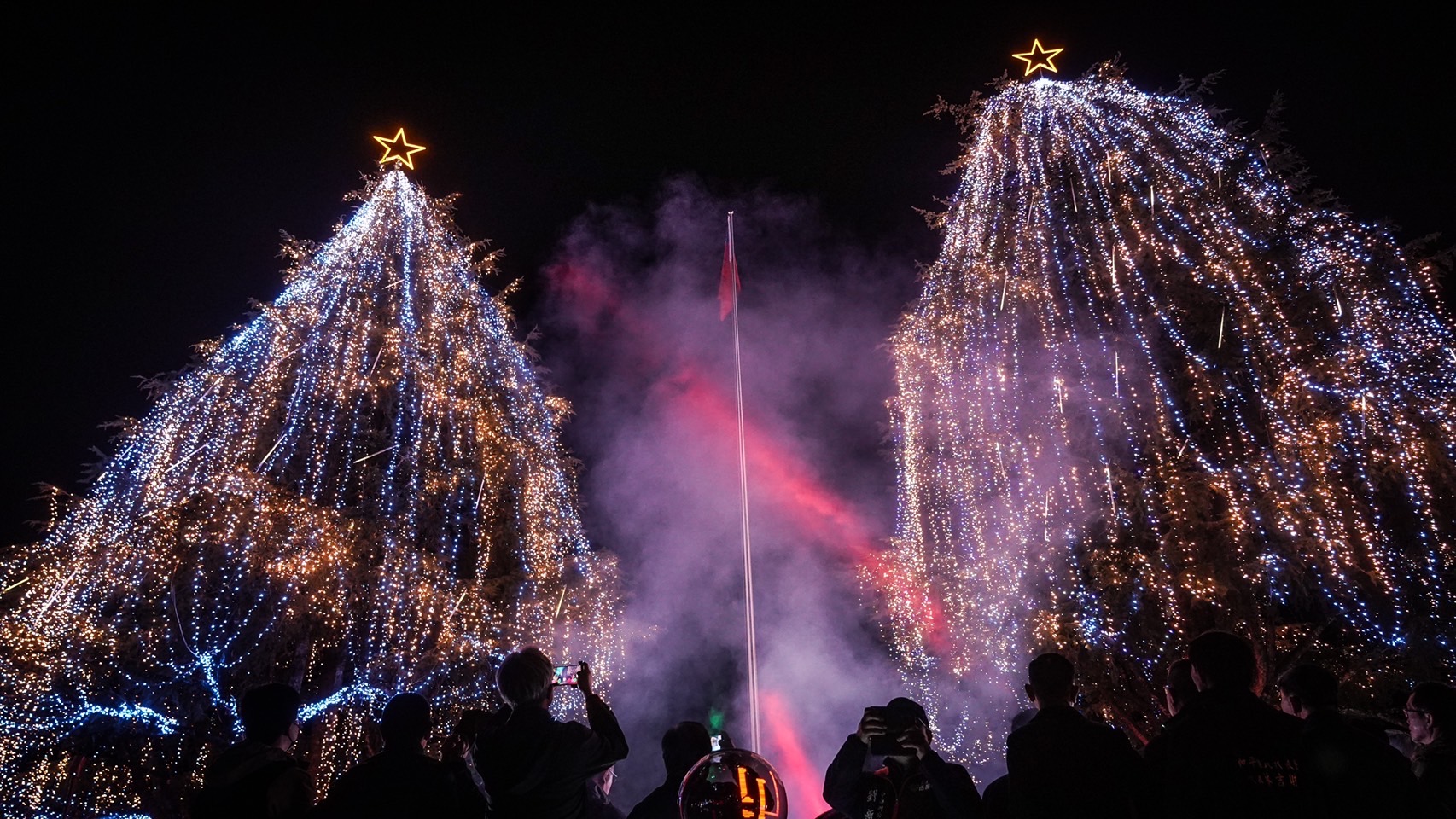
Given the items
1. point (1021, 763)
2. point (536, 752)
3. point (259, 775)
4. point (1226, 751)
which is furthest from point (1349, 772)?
point (259, 775)

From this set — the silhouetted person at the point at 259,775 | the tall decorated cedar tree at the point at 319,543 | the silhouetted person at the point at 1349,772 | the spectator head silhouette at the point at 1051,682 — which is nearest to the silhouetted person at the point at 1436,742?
the silhouetted person at the point at 1349,772

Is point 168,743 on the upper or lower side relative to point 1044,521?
lower

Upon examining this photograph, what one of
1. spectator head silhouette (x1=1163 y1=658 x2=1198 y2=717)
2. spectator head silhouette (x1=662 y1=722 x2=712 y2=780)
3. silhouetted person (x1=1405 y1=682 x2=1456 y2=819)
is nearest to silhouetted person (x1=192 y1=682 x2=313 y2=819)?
spectator head silhouette (x1=662 y1=722 x2=712 y2=780)

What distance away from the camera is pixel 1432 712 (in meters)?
3.88

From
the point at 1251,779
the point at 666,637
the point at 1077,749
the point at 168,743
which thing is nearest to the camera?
the point at 1251,779

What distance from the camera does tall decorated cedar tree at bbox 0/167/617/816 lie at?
961 centimetres

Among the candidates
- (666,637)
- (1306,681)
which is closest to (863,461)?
(666,637)

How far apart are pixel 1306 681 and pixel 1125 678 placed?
7803 mm

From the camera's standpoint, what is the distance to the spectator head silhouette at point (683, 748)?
13.3 feet

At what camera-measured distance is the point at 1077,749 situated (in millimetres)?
3027

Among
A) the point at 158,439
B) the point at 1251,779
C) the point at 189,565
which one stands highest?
the point at 158,439

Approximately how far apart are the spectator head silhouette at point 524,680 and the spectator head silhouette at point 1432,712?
456 centimetres

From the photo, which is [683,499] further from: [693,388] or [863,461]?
[863,461]

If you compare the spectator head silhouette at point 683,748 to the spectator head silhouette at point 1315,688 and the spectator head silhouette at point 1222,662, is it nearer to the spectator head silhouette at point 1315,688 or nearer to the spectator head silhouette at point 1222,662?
the spectator head silhouette at point 1222,662
